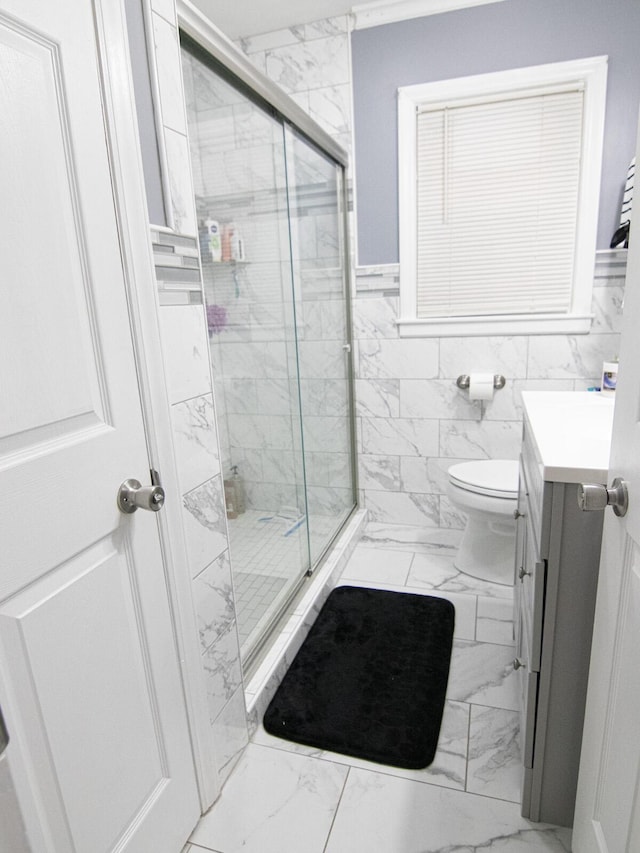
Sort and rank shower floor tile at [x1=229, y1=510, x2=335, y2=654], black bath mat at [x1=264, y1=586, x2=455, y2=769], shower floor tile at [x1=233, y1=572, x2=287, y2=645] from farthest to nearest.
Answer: shower floor tile at [x1=229, y1=510, x2=335, y2=654] → shower floor tile at [x1=233, y1=572, x2=287, y2=645] → black bath mat at [x1=264, y1=586, x2=455, y2=769]

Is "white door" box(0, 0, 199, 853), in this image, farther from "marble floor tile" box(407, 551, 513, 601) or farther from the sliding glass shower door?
"marble floor tile" box(407, 551, 513, 601)

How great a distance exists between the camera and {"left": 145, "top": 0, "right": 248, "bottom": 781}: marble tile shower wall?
108 cm

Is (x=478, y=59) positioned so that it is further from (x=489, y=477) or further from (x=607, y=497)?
(x=607, y=497)

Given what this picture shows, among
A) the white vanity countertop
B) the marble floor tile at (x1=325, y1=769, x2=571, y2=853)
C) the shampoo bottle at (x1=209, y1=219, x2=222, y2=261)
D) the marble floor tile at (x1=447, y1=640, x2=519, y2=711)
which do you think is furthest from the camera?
the shampoo bottle at (x1=209, y1=219, x2=222, y2=261)

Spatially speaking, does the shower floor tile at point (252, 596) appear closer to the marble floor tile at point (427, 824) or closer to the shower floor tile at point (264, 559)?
the shower floor tile at point (264, 559)

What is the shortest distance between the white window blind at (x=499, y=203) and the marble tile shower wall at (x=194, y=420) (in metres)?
1.62

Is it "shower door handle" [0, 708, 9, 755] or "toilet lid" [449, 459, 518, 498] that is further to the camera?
"toilet lid" [449, 459, 518, 498]

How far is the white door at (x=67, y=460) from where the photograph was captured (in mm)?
743

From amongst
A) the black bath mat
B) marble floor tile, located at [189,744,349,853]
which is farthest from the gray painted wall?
marble floor tile, located at [189,744,349,853]

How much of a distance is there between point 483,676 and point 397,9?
273 centimetres

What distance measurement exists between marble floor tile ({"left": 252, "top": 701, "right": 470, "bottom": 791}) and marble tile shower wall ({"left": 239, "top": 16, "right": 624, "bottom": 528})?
1280 millimetres

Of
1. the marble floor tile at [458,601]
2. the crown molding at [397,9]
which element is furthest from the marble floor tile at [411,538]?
the crown molding at [397,9]

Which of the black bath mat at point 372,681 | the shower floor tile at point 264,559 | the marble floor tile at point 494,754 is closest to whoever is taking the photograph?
the marble floor tile at point 494,754

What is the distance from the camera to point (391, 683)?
1701 mm
